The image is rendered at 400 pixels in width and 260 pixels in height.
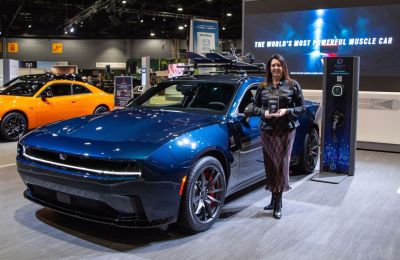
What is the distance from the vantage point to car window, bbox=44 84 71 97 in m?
9.97

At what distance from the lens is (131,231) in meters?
3.99

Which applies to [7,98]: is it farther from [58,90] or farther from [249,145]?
[249,145]

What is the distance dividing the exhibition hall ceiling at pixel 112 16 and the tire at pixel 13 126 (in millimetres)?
14983

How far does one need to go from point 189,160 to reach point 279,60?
1471 millimetres

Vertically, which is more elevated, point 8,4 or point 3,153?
point 8,4

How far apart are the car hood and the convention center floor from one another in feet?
2.67

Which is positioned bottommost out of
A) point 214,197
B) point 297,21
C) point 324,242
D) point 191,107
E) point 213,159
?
point 324,242

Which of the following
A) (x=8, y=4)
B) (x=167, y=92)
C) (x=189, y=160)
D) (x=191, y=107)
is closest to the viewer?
(x=189, y=160)

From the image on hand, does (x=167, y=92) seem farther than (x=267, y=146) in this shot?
Yes

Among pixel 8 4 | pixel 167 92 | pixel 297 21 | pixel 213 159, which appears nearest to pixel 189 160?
pixel 213 159

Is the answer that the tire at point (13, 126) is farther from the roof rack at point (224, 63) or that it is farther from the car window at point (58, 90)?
the roof rack at point (224, 63)

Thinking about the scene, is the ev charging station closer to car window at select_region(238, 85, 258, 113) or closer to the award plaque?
car window at select_region(238, 85, 258, 113)

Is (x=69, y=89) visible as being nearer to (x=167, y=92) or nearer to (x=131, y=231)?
(x=167, y=92)

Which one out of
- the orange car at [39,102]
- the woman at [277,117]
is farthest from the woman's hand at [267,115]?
the orange car at [39,102]
